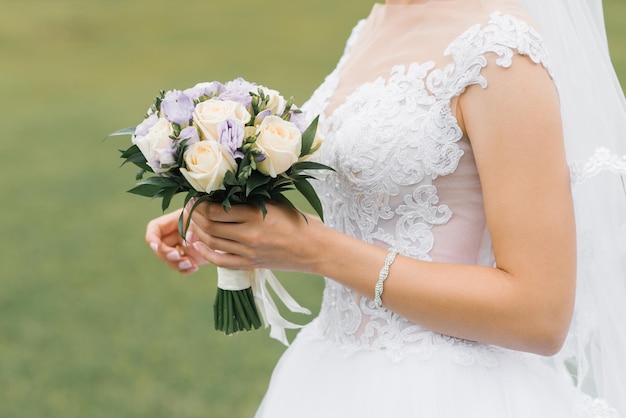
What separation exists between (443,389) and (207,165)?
0.91 m

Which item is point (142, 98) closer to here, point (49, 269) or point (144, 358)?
point (49, 269)

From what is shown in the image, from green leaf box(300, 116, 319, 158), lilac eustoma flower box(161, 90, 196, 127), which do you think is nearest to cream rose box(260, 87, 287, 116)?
green leaf box(300, 116, 319, 158)

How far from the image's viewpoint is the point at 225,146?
87.1 inches

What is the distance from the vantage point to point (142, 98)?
15438 mm

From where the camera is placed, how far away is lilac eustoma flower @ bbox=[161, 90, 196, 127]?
2.30m

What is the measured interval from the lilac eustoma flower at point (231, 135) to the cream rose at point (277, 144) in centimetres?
5

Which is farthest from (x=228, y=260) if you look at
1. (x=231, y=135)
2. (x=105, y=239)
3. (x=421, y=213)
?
(x=105, y=239)

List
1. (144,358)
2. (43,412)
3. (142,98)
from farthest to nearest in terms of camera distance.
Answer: (142,98) < (144,358) < (43,412)

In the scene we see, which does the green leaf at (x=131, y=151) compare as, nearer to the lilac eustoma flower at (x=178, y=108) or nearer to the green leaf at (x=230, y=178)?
the lilac eustoma flower at (x=178, y=108)

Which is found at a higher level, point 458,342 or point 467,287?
point 467,287

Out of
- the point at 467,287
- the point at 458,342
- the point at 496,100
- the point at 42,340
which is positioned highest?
the point at 496,100

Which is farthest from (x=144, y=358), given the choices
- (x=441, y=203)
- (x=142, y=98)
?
(x=142, y=98)

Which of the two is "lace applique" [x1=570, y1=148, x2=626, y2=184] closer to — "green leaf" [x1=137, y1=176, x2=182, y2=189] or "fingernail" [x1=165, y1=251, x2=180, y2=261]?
"green leaf" [x1=137, y1=176, x2=182, y2=189]

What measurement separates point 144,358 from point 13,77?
12225 millimetres
